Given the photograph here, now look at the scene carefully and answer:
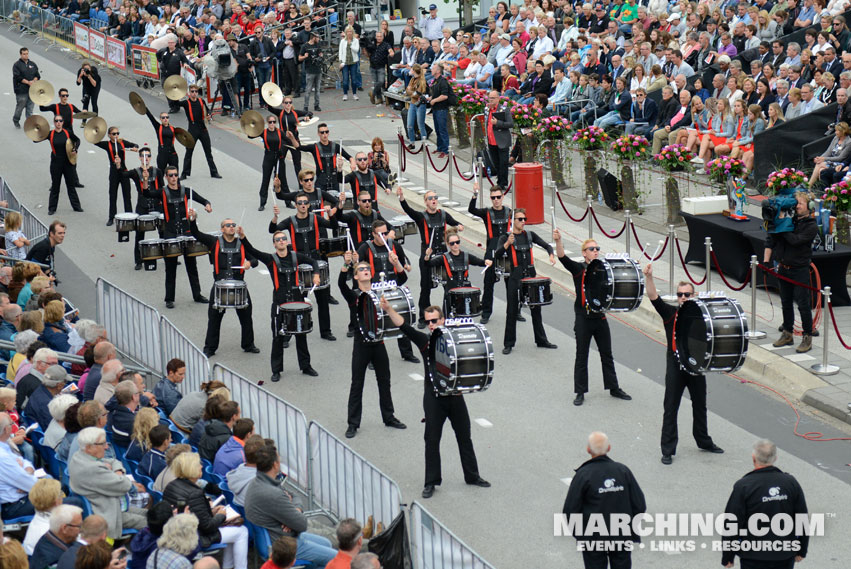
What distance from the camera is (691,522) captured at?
34.4 feet

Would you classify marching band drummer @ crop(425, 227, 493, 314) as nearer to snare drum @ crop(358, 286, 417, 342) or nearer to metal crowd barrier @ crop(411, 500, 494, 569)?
snare drum @ crop(358, 286, 417, 342)

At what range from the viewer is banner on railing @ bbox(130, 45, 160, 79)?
3161 centimetres

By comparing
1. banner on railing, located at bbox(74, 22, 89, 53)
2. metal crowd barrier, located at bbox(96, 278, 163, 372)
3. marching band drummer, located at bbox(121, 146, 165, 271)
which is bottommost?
metal crowd barrier, located at bbox(96, 278, 163, 372)

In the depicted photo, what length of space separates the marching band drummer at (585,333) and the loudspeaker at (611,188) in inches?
276

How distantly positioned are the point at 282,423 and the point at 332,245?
572 centimetres

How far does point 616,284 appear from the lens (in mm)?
12711

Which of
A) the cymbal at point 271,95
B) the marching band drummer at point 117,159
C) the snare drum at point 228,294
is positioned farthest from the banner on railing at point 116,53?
the snare drum at point 228,294

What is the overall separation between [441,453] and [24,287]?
5735 millimetres

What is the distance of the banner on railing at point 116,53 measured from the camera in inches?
1314

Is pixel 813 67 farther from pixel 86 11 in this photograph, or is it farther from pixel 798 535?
pixel 86 11

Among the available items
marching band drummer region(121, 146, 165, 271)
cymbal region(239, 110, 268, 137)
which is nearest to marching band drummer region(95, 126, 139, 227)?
marching band drummer region(121, 146, 165, 271)

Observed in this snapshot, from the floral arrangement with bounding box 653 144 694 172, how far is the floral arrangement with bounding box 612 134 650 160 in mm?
413

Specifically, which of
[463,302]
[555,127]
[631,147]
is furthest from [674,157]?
[463,302]

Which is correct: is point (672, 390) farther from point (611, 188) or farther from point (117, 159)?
point (117, 159)
